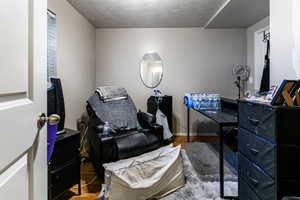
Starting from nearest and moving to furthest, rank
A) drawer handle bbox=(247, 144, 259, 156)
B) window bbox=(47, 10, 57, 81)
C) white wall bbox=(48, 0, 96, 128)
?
drawer handle bbox=(247, 144, 259, 156)
window bbox=(47, 10, 57, 81)
white wall bbox=(48, 0, 96, 128)

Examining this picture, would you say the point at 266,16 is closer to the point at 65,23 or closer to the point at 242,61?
the point at 242,61

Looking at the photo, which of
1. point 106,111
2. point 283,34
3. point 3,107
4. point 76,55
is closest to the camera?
point 3,107

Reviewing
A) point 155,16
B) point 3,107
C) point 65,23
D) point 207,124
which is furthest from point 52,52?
point 207,124

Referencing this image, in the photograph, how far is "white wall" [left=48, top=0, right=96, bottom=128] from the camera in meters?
2.86

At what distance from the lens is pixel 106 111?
289 cm

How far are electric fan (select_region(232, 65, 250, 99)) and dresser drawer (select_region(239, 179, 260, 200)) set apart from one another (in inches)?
128

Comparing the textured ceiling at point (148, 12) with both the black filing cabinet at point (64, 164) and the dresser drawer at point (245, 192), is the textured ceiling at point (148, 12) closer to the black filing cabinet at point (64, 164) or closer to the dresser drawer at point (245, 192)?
the black filing cabinet at point (64, 164)

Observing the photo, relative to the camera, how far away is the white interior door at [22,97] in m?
0.58

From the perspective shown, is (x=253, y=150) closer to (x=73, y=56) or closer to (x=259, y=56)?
(x=73, y=56)

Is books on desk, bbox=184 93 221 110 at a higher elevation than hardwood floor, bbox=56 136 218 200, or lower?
higher

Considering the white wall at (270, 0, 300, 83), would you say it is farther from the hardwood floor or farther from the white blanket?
the hardwood floor

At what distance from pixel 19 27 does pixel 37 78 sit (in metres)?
0.21

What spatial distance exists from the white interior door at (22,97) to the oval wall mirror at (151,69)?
3703 millimetres

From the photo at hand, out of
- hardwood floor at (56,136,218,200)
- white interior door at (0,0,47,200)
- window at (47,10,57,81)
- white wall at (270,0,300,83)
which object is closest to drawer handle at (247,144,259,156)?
white wall at (270,0,300,83)
